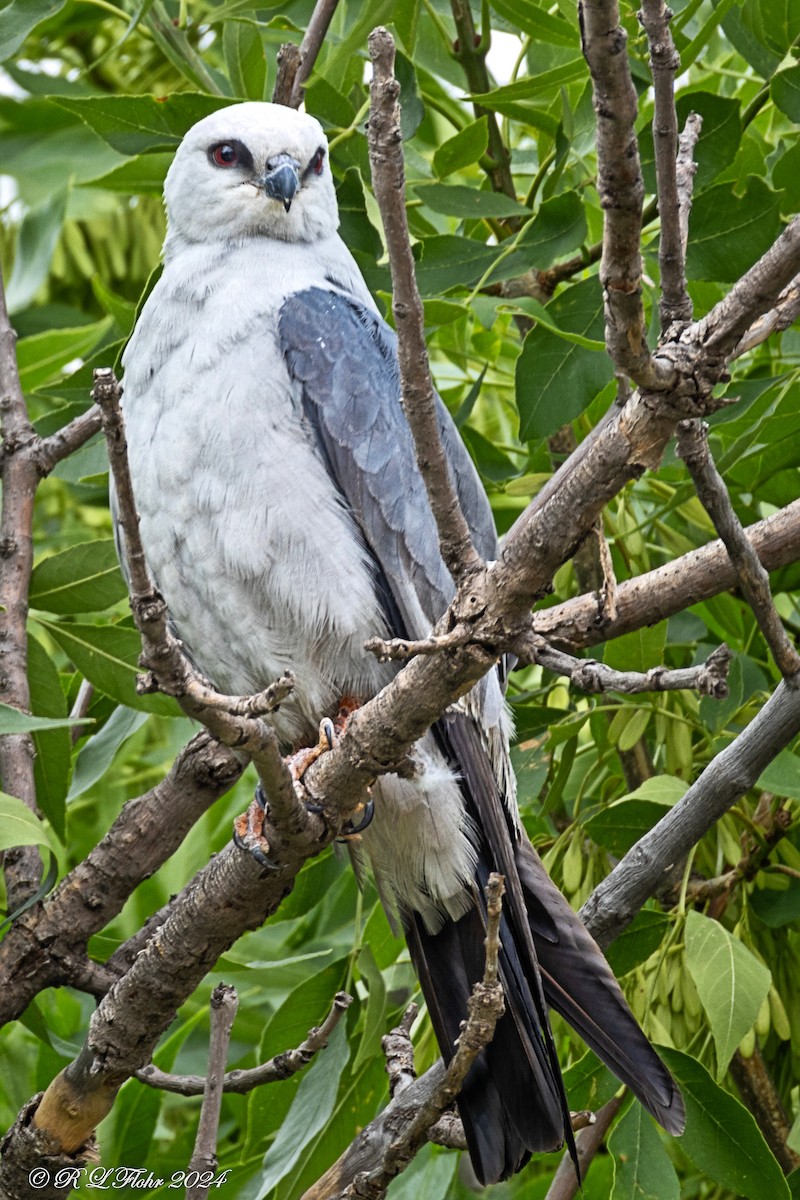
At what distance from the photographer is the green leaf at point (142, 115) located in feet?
9.93

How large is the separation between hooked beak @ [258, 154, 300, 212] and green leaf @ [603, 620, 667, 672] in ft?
4.34

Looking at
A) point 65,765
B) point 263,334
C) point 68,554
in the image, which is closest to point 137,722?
point 65,765

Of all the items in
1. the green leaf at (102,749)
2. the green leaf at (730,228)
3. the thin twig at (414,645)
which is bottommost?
the green leaf at (102,749)

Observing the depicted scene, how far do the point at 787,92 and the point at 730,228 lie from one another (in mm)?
296

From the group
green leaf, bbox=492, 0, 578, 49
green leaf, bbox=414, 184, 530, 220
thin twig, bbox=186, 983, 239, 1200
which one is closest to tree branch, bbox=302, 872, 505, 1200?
thin twig, bbox=186, 983, 239, 1200

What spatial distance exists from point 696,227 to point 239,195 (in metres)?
1.14

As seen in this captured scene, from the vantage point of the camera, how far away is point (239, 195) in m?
3.33

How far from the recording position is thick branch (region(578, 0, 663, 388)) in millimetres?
1439

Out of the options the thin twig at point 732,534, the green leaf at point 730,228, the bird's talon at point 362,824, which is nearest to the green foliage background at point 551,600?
the green leaf at point 730,228

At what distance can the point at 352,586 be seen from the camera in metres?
2.74

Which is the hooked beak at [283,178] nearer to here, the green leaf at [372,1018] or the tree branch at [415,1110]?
the green leaf at [372,1018]

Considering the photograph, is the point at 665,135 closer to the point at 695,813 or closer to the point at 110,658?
the point at 695,813

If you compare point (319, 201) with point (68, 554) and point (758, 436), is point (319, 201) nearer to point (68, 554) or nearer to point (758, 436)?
point (68, 554)

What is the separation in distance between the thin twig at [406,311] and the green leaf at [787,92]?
1484 millimetres
